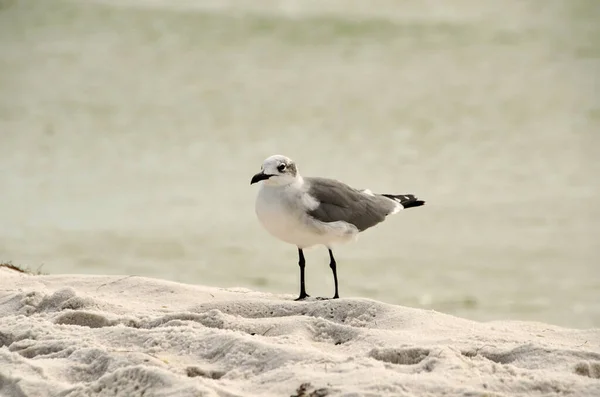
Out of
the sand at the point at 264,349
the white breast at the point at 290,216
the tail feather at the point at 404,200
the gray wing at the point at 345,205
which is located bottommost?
the sand at the point at 264,349

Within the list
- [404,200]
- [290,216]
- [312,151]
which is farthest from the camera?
[312,151]

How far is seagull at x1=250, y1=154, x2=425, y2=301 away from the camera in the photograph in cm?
523

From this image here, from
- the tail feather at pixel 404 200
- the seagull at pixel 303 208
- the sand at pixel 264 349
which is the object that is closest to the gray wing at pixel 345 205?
the seagull at pixel 303 208

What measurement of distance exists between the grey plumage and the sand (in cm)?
52

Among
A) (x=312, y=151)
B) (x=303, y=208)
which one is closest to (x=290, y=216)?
(x=303, y=208)

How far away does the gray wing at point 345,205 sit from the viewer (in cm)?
538

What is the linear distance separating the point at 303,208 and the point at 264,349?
1334 millimetres

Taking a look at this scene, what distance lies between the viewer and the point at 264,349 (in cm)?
402

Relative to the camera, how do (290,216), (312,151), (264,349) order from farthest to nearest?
1. (312,151)
2. (290,216)
3. (264,349)

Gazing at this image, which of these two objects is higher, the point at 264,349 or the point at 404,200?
the point at 404,200

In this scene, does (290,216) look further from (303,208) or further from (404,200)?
(404,200)

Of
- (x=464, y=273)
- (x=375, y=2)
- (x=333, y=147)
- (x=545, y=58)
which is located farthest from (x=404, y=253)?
(x=375, y=2)

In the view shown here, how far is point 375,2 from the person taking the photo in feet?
54.2

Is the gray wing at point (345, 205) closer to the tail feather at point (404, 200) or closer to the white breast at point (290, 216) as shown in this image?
the white breast at point (290, 216)
